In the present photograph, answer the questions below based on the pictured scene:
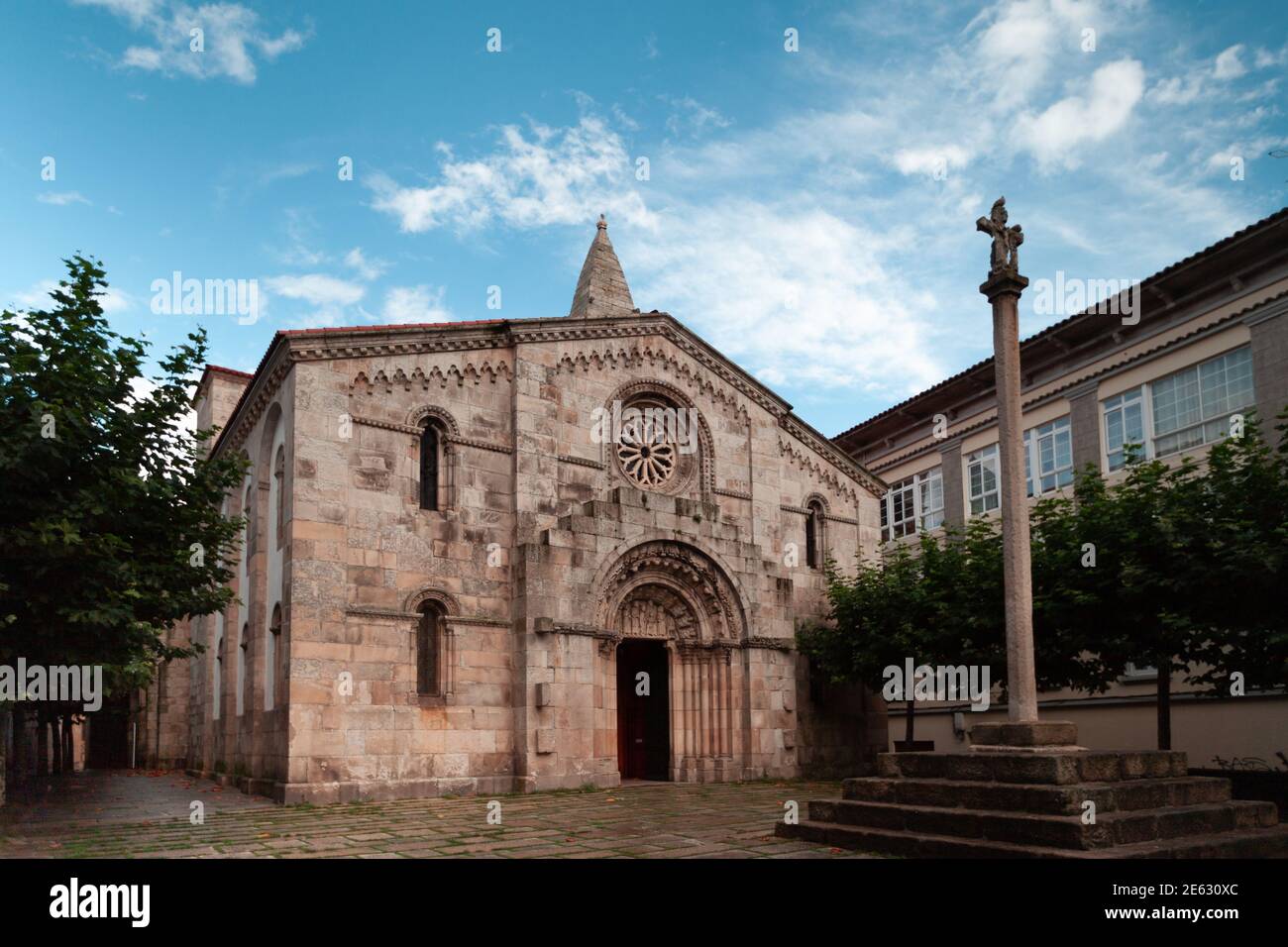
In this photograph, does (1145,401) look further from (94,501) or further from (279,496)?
(94,501)

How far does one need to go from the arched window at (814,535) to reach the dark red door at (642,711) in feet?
17.5

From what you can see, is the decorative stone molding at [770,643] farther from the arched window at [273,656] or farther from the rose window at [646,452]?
the arched window at [273,656]

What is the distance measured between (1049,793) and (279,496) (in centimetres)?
1677

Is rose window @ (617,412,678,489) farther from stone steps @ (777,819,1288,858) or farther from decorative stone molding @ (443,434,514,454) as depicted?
stone steps @ (777,819,1288,858)

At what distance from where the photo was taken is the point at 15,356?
1492 cm

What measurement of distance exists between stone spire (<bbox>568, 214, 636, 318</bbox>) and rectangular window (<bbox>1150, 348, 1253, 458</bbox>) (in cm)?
1447

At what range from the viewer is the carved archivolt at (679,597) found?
24.0 m

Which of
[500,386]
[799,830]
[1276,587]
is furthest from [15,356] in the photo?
[1276,587]

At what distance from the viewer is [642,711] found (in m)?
25.7

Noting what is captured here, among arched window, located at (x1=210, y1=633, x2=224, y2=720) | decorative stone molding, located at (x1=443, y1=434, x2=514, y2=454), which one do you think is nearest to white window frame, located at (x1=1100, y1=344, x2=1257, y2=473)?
decorative stone molding, located at (x1=443, y1=434, x2=514, y2=454)

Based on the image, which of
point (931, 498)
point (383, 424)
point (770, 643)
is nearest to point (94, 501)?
point (383, 424)

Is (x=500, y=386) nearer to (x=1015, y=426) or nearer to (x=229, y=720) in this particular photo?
(x=229, y=720)

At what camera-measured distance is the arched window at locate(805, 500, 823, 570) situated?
2820 cm

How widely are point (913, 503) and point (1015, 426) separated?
23668mm
